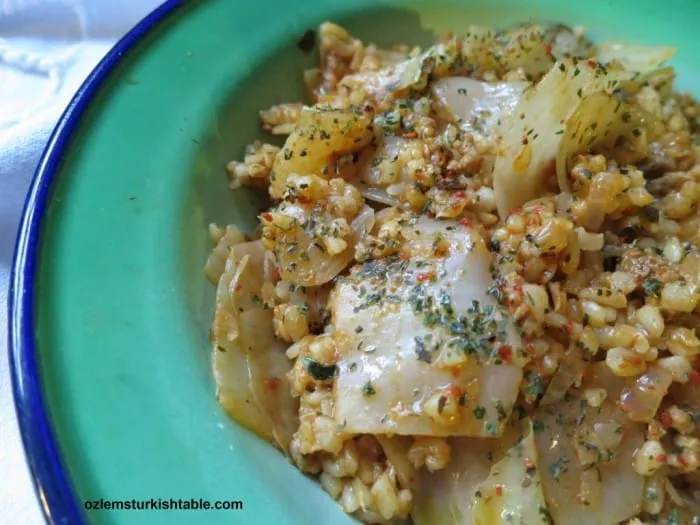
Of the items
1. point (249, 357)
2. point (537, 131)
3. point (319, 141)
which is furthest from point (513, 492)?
point (319, 141)

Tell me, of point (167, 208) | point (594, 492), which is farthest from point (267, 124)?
point (594, 492)

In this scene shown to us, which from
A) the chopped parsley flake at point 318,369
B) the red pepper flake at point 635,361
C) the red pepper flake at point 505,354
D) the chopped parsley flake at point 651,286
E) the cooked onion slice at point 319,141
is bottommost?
the chopped parsley flake at point 318,369

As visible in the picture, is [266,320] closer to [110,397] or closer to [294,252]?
[294,252]

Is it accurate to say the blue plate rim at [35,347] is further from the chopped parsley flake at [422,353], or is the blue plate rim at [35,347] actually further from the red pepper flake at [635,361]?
the red pepper flake at [635,361]

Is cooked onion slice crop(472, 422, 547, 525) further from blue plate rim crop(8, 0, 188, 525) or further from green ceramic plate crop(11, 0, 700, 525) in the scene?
blue plate rim crop(8, 0, 188, 525)

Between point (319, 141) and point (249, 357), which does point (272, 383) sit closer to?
point (249, 357)

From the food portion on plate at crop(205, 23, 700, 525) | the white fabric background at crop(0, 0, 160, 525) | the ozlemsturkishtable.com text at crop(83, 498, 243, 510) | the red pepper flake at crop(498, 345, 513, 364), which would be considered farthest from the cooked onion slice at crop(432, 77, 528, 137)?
the white fabric background at crop(0, 0, 160, 525)

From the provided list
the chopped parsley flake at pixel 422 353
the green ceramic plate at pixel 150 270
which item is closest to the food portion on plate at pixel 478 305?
the chopped parsley flake at pixel 422 353
